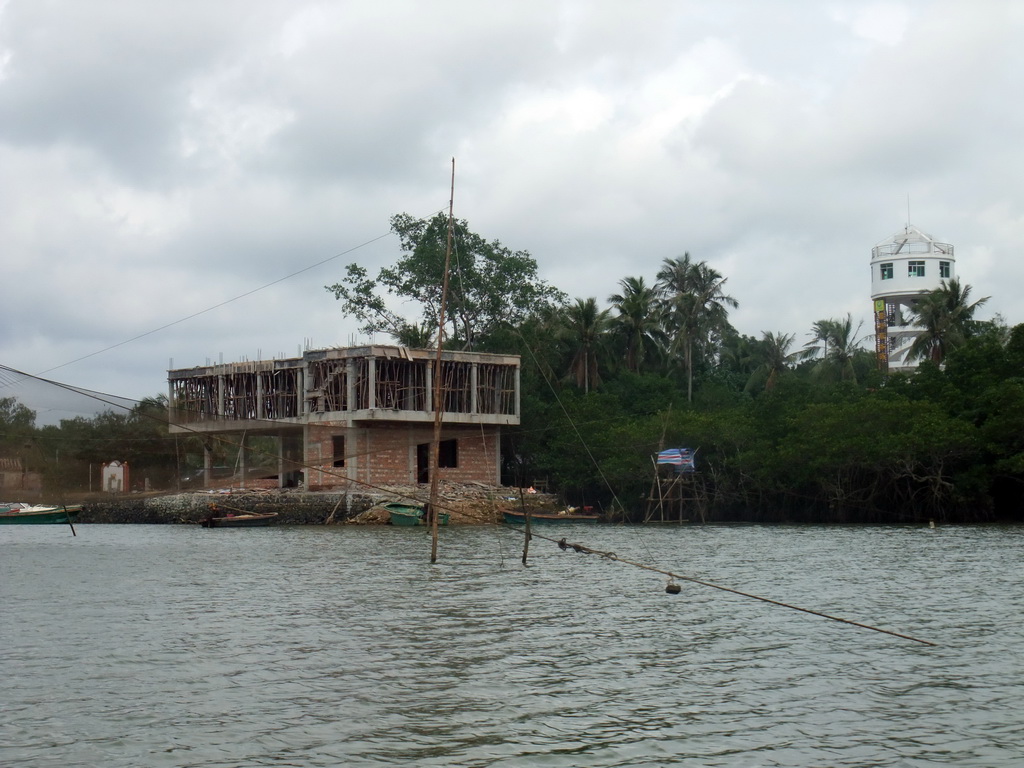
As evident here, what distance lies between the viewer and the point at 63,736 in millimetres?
10766

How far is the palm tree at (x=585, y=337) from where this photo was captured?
67.6 meters

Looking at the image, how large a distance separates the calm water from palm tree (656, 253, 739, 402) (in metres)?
42.7

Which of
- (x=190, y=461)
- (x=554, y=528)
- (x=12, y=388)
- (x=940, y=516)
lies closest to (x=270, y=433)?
(x=554, y=528)

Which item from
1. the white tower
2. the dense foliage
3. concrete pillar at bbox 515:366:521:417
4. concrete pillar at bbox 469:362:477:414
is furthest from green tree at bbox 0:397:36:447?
the white tower

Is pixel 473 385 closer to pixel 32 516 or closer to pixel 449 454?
pixel 449 454

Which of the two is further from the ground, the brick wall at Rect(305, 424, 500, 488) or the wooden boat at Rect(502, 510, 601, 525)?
the brick wall at Rect(305, 424, 500, 488)

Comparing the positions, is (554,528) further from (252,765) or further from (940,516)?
(252,765)

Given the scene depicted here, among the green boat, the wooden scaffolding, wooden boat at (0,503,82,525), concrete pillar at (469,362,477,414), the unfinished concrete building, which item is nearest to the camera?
the green boat

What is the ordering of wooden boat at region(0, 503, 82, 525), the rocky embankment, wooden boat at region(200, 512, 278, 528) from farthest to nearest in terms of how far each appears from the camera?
wooden boat at region(0, 503, 82, 525) → the rocky embankment → wooden boat at region(200, 512, 278, 528)

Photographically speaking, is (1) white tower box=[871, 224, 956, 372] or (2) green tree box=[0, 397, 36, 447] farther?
(1) white tower box=[871, 224, 956, 372]

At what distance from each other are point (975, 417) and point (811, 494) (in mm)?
8821

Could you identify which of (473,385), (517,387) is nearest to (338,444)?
(473,385)

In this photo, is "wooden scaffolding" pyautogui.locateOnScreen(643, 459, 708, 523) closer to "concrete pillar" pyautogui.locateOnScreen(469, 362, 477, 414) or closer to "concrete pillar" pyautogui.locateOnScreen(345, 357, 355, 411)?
"concrete pillar" pyautogui.locateOnScreen(469, 362, 477, 414)

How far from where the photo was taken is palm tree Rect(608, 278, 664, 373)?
229 feet
